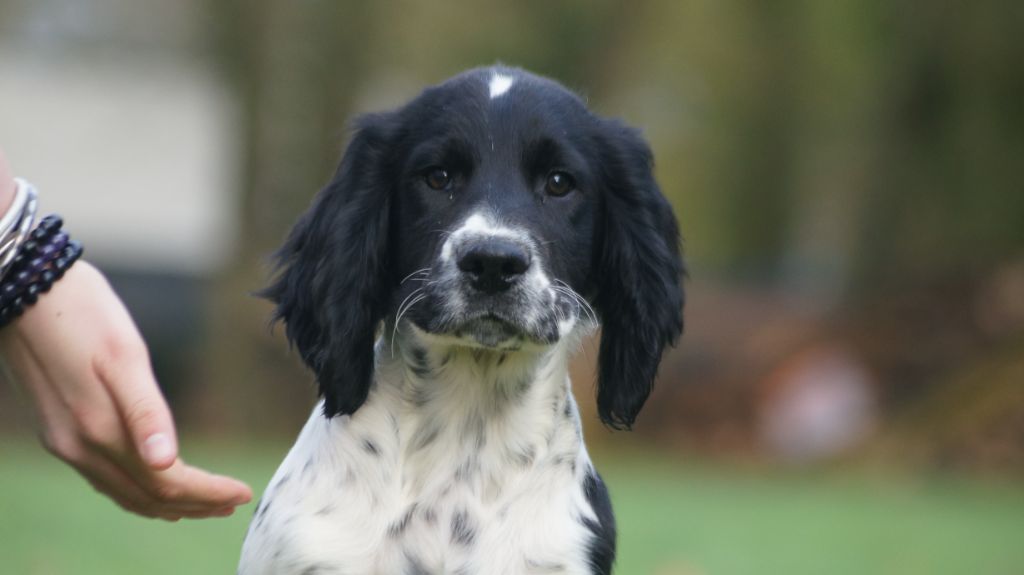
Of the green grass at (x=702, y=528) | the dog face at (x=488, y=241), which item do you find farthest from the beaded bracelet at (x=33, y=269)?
the green grass at (x=702, y=528)

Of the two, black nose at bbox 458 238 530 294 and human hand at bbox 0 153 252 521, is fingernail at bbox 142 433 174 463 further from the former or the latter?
black nose at bbox 458 238 530 294

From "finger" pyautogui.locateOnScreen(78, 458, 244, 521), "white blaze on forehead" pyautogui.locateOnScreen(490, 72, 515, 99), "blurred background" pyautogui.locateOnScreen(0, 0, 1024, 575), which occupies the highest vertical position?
"white blaze on forehead" pyautogui.locateOnScreen(490, 72, 515, 99)

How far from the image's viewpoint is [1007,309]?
57.2 ft

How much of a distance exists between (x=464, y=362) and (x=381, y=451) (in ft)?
1.20

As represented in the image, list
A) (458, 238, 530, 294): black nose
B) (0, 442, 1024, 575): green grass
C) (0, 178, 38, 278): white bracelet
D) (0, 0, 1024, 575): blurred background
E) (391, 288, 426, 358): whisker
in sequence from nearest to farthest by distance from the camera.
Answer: (0, 178, 38, 278): white bracelet
(458, 238, 530, 294): black nose
(391, 288, 426, 358): whisker
(0, 442, 1024, 575): green grass
(0, 0, 1024, 575): blurred background

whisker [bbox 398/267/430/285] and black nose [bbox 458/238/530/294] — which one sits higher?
black nose [bbox 458/238/530/294]

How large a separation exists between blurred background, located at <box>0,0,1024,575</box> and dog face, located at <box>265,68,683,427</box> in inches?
138

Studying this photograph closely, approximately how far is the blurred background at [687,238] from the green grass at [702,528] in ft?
0.14

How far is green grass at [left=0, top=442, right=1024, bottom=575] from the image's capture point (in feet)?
25.9

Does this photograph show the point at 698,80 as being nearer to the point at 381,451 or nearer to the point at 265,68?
the point at 265,68

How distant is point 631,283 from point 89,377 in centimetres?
165

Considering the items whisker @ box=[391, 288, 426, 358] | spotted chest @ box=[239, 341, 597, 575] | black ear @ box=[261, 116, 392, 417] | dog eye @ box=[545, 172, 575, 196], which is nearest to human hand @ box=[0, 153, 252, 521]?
spotted chest @ box=[239, 341, 597, 575]

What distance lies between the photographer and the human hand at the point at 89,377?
3.17m

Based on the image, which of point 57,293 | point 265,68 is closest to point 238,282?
point 265,68
